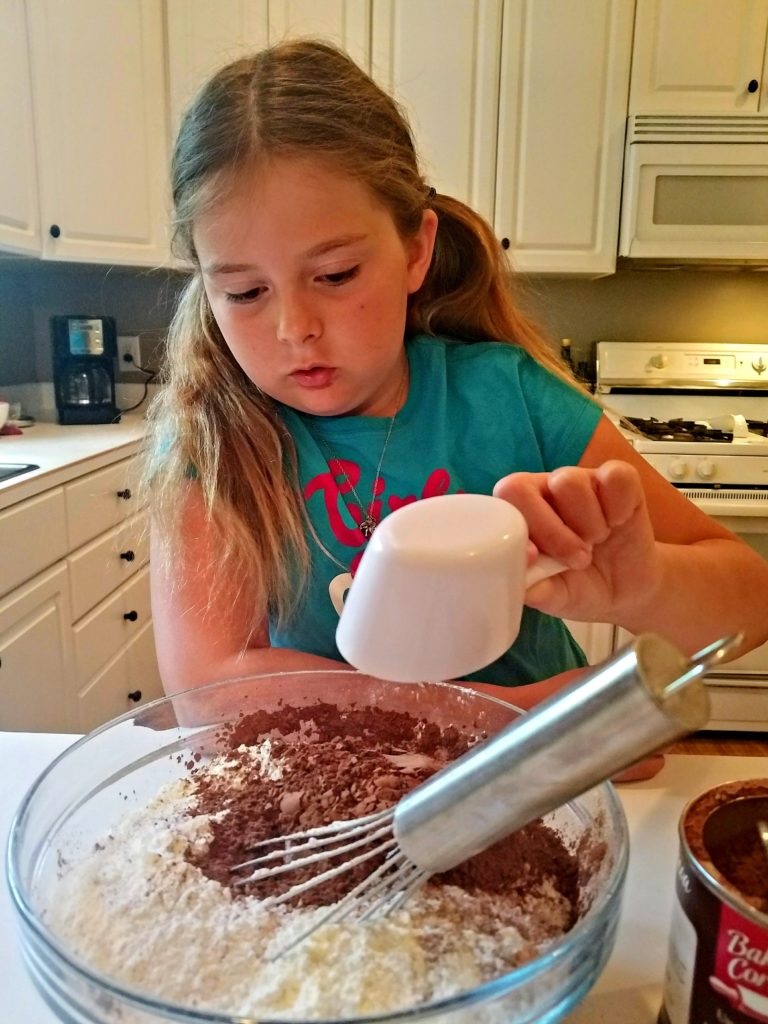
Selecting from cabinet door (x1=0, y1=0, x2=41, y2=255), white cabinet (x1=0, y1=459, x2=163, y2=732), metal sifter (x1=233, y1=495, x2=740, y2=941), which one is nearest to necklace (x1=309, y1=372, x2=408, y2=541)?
metal sifter (x1=233, y1=495, x2=740, y2=941)

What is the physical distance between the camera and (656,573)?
0.59 metres

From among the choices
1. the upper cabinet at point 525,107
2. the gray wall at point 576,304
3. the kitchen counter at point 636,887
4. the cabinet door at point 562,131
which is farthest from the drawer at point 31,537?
the cabinet door at point 562,131

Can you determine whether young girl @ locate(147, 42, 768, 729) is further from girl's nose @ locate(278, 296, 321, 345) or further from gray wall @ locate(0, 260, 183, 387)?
gray wall @ locate(0, 260, 183, 387)

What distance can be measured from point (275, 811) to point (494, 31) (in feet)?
7.80

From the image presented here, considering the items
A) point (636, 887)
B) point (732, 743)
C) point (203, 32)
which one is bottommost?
point (732, 743)

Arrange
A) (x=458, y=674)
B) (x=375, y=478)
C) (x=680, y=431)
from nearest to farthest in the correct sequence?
1. (x=458, y=674)
2. (x=375, y=478)
3. (x=680, y=431)

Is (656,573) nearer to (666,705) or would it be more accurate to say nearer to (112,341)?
(666,705)

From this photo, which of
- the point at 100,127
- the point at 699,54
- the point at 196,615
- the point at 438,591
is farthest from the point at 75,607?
the point at 699,54

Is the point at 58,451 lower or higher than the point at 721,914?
lower

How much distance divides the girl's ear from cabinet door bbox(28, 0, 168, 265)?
1.64m

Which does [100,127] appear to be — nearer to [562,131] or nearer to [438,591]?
[562,131]

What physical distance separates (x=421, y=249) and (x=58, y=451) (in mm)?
1258

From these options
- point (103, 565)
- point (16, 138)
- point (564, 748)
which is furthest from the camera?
point (16, 138)

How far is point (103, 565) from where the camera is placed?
1.89 meters
